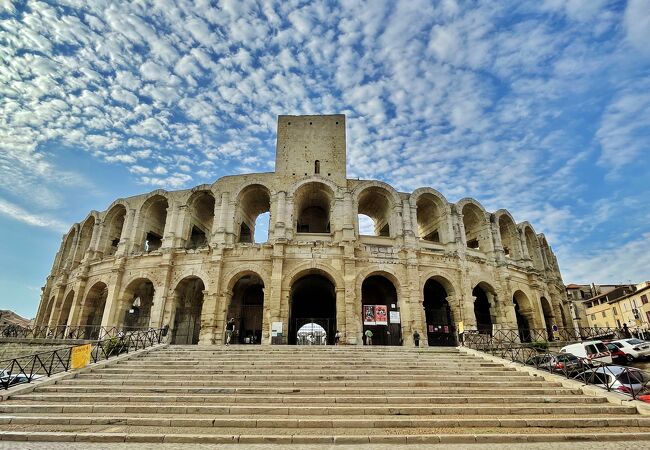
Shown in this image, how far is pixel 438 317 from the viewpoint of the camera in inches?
918

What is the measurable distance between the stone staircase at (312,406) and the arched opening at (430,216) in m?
12.3

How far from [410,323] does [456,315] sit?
10.6ft

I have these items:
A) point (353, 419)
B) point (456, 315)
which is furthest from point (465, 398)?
point (456, 315)

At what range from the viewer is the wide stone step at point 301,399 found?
883cm

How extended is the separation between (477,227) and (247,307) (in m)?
17.4

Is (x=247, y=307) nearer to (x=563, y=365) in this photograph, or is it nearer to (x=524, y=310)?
(x=563, y=365)

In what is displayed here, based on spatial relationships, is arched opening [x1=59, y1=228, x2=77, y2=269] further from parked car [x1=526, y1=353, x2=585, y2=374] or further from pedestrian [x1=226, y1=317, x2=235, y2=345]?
parked car [x1=526, y1=353, x2=585, y2=374]

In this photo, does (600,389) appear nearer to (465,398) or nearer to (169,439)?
(465,398)

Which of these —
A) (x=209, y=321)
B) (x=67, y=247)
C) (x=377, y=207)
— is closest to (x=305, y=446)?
(x=209, y=321)

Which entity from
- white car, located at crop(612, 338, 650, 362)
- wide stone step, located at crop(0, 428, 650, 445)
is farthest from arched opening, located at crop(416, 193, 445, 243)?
wide stone step, located at crop(0, 428, 650, 445)

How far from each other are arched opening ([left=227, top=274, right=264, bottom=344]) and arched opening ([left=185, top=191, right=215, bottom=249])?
3.87 m

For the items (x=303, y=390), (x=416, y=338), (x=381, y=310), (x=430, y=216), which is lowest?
(x=303, y=390)

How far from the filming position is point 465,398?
9031 millimetres

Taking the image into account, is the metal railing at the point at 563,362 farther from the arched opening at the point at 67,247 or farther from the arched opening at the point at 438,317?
the arched opening at the point at 67,247
